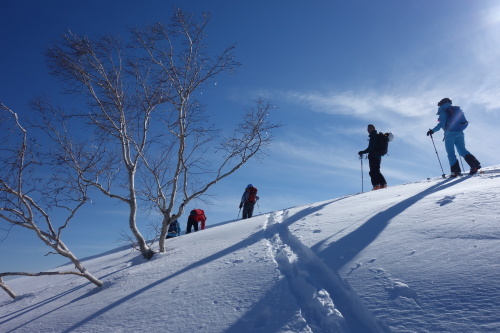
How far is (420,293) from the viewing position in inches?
95.7

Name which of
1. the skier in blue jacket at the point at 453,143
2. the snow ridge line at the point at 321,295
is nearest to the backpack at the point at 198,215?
the snow ridge line at the point at 321,295

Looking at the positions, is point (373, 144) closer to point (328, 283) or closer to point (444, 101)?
point (444, 101)

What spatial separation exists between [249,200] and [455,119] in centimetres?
730

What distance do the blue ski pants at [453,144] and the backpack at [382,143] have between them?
1573 millimetres

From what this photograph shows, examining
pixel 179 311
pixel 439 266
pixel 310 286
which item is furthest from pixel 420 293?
pixel 179 311

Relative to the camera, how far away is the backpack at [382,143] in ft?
29.3

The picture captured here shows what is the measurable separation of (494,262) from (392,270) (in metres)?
0.77

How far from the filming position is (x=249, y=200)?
39.9 feet

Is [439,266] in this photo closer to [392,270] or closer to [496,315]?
[392,270]

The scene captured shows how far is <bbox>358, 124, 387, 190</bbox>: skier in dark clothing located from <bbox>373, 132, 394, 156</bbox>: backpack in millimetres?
65

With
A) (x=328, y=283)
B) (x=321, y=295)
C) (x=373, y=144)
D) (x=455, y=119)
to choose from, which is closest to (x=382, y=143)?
(x=373, y=144)

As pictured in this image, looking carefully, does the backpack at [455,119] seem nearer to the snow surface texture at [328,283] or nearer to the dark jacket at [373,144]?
the dark jacket at [373,144]

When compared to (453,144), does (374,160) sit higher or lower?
higher

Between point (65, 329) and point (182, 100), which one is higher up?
point (182, 100)
